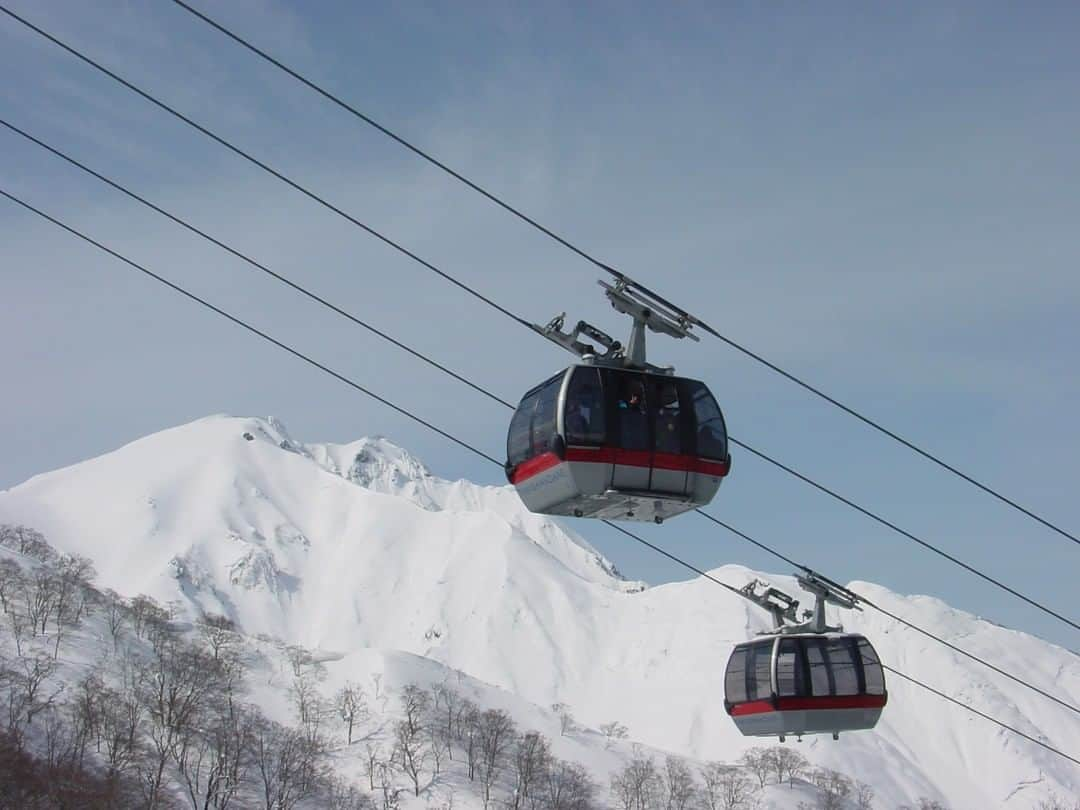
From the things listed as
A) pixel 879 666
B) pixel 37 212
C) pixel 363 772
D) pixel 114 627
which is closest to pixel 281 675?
pixel 114 627

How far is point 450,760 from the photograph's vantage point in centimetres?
13600

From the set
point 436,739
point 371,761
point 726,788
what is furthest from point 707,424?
point 726,788

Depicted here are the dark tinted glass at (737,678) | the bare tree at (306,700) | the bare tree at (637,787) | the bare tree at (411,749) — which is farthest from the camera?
the bare tree at (306,700)

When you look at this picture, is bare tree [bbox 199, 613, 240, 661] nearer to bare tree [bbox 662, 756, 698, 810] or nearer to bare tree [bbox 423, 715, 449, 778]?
bare tree [bbox 423, 715, 449, 778]

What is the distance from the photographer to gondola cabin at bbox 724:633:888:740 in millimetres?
29062

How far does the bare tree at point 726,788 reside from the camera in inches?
5738

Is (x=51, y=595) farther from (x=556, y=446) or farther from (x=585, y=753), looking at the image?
(x=556, y=446)

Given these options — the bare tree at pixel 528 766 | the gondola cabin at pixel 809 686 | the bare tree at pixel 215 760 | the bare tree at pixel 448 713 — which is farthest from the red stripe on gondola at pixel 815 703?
the bare tree at pixel 448 713

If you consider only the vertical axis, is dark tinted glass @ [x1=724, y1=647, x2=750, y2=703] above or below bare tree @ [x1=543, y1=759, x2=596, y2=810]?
below

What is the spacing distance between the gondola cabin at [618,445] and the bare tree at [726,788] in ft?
431

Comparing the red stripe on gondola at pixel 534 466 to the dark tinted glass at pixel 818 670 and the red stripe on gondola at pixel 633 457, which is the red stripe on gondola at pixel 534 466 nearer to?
the red stripe on gondola at pixel 633 457

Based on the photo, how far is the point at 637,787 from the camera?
459 ft

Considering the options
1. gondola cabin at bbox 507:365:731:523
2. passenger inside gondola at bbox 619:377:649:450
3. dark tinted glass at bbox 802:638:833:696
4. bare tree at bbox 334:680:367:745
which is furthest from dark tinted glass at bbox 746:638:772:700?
bare tree at bbox 334:680:367:745

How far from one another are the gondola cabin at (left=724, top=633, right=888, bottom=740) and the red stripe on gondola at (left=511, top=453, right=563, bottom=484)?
1108 centimetres
